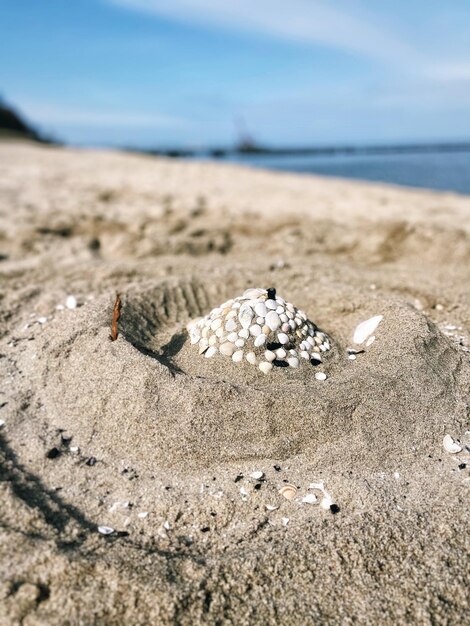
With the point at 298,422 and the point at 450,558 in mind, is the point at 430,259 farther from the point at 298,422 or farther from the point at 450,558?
the point at 450,558

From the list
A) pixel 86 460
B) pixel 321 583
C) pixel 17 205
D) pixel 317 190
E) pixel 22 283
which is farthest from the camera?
pixel 317 190

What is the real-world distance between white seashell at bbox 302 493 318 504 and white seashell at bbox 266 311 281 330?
98cm

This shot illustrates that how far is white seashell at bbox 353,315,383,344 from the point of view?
10.3 ft

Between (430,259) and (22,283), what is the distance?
3797 millimetres

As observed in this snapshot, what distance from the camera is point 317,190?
9031 millimetres

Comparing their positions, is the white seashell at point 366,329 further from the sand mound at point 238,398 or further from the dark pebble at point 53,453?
the dark pebble at point 53,453

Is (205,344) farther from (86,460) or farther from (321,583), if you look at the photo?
(321,583)

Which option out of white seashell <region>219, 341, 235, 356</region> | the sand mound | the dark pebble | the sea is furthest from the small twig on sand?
the sea

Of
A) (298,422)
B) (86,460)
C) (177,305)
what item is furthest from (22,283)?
(298,422)

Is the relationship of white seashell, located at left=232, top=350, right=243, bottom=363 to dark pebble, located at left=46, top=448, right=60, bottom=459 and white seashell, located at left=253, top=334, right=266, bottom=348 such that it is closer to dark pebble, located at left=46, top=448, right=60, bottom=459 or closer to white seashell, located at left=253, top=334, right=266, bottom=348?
white seashell, located at left=253, top=334, right=266, bottom=348

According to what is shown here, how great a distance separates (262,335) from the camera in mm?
2807

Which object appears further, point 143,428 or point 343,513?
point 143,428

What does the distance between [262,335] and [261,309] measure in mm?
167

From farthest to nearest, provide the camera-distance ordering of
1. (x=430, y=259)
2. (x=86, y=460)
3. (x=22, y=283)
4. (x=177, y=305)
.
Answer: (x=430, y=259) → (x=22, y=283) → (x=177, y=305) → (x=86, y=460)
